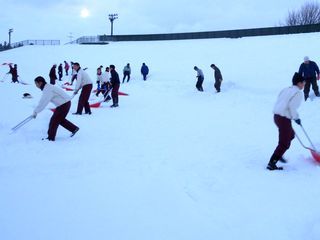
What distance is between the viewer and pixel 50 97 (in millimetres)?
7371

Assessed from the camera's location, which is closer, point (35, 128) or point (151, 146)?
point (151, 146)

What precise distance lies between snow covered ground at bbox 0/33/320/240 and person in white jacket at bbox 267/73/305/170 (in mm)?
312

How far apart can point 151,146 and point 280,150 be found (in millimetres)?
2561

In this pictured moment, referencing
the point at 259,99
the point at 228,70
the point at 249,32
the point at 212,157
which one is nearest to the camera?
the point at 212,157

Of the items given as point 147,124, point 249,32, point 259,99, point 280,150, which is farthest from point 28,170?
point 249,32

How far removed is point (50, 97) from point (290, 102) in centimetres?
434

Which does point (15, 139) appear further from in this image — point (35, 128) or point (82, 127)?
point (82, 127)

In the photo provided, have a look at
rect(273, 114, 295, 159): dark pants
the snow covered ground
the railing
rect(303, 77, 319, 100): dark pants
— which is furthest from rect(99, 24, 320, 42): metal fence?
rect(273, 114, 295, 159): dark pants

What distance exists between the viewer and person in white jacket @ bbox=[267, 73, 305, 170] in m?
5.62

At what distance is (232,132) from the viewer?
907 cm

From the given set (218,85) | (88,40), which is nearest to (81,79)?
(218,85)

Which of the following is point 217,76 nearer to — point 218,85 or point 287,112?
point 218,85

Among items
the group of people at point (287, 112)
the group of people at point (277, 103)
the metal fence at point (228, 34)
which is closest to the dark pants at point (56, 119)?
the group of people at point (277, 103)

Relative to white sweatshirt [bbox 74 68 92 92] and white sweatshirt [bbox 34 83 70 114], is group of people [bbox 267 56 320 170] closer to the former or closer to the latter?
white sweatshirt [bbox 34 83 70 114]
